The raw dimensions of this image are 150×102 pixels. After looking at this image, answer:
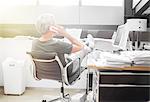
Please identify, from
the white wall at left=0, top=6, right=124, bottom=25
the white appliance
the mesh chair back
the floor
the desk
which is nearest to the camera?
the desk

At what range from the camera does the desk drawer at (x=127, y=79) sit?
215cm

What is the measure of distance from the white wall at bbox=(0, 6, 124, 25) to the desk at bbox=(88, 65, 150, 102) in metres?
3.21

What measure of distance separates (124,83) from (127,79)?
0.15ft

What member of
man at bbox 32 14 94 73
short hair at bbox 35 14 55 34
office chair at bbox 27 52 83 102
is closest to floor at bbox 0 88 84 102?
office chair at bbox 27 52 83 102

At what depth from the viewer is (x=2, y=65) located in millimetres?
4164

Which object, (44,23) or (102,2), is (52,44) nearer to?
(44,23)

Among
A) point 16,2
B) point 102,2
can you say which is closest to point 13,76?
point 16,2

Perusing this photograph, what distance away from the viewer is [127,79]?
2156 millimetres

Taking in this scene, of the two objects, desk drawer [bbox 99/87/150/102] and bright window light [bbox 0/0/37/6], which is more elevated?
bright window light [bbox 0/0/37/6]

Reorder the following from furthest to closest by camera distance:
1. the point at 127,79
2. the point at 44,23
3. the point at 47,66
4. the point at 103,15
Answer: the point at 103,15
the point at 44,23
the point at 47,66
the point at 127,79

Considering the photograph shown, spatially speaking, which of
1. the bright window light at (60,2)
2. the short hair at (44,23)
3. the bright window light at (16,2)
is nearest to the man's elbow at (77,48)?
the short hair at (44,23)

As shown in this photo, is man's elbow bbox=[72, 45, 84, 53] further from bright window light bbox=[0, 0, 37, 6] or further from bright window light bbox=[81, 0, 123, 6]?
bright window light bbox=[0, 0, 37, 6]

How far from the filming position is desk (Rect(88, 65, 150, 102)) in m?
2.14

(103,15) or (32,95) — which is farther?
(103,15)
